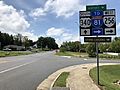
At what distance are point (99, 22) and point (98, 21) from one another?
0.07 metres

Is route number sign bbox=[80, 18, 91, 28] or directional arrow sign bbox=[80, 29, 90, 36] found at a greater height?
route number sign bbox=[80, 18, 91, 28]

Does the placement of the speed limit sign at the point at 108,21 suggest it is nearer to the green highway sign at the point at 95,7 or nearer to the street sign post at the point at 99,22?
the street sign post at the point at 99,22

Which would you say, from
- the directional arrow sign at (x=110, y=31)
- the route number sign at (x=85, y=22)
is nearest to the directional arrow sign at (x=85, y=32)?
the route number sign at (x=85, y=22)

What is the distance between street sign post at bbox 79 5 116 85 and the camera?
50.1 feet

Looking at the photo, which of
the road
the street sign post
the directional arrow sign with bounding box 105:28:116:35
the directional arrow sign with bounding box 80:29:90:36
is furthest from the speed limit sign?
the road

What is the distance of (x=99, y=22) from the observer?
1548 cm

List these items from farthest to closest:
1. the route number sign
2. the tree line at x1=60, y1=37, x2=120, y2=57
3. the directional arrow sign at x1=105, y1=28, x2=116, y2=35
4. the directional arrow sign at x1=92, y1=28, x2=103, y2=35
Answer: the tree line at x1=60, y1=37, x2=120, y2=57, the route number sign, the directional arrow sign at x1=92, y1=28, x2=103, y2=35, the directional arrow sign at x1=105, y1=28, x2=116, y2=35

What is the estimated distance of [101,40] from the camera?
15383mm

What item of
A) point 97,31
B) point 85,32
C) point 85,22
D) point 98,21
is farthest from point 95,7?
point 85,32

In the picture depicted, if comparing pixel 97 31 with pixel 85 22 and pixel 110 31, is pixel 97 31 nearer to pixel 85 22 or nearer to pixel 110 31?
pixel 110 31

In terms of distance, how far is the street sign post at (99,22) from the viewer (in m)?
15.3

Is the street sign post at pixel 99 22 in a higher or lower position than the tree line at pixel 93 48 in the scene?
higher

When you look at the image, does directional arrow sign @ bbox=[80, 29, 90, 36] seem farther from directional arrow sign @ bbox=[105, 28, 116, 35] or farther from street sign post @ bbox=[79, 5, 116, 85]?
directional arrow sign @ bbox=[105, 28, 116, 35]

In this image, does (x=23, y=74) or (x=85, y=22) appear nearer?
(x=85, y=22)
